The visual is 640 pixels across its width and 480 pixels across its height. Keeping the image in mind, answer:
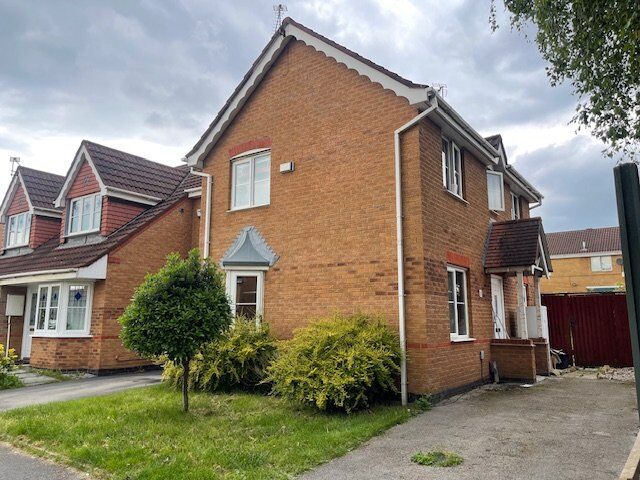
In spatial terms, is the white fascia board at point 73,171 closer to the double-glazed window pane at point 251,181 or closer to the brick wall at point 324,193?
the double-glazed window pane at point 251,181

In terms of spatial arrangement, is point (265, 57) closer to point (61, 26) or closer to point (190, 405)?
point (61, 26)

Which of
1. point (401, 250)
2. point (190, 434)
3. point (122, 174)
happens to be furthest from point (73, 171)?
point (190, 434)

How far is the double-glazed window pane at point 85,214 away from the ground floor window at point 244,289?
7.30 metres

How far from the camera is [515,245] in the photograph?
12766 millimetres

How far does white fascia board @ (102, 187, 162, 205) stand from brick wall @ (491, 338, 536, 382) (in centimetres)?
1275

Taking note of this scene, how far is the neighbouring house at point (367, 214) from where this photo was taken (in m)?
9.73

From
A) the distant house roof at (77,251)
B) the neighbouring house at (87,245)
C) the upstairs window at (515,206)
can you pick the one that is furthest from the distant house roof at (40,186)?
the upstairs window at (515,206)

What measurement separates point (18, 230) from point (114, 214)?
6.92 meters

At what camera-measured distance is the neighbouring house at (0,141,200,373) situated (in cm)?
1452

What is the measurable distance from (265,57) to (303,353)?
26.8 ft

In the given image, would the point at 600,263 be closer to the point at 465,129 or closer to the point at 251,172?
the point at 465,129

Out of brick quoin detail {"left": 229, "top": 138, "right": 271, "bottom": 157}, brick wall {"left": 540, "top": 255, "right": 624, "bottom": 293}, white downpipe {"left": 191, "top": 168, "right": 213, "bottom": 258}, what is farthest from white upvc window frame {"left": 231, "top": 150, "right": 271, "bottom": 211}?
brick wall {"left": 540, "top": 255, "right": 624, "bottom": 293}

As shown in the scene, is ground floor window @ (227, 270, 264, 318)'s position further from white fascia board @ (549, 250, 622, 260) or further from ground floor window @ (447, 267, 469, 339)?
white fascia board @ (549, 250, 622, 260)

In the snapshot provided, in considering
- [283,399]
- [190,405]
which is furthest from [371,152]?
[190,405]
